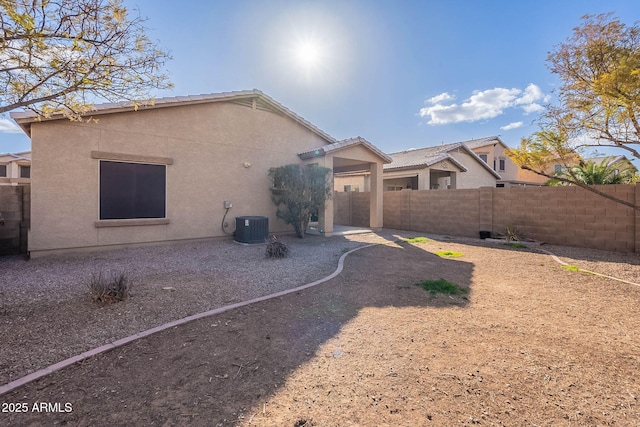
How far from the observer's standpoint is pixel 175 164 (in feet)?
32.1

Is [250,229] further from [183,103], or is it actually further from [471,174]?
[471,174]

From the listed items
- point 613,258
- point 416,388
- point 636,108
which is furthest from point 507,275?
→ point 636,108

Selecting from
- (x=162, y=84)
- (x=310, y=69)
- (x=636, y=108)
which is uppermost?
(x=310, y=69)

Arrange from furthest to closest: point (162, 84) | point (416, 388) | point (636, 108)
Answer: point (636, 108)
point (162, 84)
point (416, 388)

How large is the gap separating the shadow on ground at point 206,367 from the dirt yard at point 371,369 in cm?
1

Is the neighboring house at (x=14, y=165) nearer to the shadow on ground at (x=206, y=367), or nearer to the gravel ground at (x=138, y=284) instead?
the gravel ground at (x=138, y=284)

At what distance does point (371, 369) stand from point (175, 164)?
931 centimetres

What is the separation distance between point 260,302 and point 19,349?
2.85 meters

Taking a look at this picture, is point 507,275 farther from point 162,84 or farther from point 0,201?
point 0,201

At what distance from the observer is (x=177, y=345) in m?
3.39

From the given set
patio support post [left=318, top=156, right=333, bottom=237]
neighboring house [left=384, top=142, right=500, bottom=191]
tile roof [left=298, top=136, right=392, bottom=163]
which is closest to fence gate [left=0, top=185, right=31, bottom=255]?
tile roof [left=298, top=136, right=392, bottom=163]

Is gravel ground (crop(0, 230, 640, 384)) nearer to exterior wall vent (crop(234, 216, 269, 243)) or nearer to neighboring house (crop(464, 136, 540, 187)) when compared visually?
exterior wall vent (crop(234, 216, 269, 243))

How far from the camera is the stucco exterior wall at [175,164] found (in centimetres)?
789

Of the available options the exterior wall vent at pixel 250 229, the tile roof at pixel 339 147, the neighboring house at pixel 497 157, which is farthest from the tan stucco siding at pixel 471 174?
the exterior wall vent at pixel 250 229
